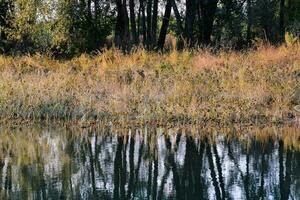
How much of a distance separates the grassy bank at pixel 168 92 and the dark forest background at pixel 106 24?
4.13 metres

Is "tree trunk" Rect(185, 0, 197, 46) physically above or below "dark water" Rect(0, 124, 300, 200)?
above

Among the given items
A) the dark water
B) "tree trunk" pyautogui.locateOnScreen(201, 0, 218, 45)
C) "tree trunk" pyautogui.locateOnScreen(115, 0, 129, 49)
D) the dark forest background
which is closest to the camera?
the dark water

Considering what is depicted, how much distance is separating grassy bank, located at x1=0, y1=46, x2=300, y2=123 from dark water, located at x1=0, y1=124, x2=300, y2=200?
2.94 feet

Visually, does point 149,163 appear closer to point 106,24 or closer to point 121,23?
point 106,24

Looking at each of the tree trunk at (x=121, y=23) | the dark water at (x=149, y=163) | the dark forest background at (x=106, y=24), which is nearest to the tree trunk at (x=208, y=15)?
the dark forest background at (x=106, y=24)

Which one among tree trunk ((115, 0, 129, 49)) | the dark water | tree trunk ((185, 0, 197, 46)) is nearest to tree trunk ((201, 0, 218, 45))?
tree trunk ((185, 0, 197, 46))

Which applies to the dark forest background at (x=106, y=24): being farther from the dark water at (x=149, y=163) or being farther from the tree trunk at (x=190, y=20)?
the dark water at (x=149, y=163)

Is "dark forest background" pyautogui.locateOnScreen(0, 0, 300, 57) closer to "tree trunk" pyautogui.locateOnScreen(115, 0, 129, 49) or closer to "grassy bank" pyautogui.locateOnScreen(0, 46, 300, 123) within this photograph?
"tree trunk" pyautogui.locateOnScreen(115, 0, 129, 49)

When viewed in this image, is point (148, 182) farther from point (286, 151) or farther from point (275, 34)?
point (275, 34)

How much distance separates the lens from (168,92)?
1207 centimetres

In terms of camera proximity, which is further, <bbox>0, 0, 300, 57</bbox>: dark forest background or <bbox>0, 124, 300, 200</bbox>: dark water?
<bbox>0, 0, 300, 57</bbox>: dark forest background

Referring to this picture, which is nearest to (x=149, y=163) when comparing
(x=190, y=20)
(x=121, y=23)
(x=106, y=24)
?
(x=190, y=20)

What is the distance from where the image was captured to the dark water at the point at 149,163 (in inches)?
257

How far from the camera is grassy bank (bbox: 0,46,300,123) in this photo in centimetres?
1084
